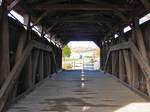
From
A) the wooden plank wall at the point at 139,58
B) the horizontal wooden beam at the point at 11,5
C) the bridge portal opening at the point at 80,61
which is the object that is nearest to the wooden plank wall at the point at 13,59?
the horizontal wooden beam at the point at 11,5

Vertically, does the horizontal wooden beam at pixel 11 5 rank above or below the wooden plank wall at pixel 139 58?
above

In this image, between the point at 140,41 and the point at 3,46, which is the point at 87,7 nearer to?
the point at 140,41

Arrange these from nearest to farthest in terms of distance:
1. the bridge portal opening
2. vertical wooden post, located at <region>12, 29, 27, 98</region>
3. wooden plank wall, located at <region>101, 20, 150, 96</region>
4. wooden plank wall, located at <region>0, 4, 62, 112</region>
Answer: wooden plank wall, located at <region>0, 4, 62, 112</region>
vertical wooden post, located at <region>12, 29, 27, 98</region>
wooden plank wall, located at <region>101, 20, 150, 96</region>
the bridge portal opening

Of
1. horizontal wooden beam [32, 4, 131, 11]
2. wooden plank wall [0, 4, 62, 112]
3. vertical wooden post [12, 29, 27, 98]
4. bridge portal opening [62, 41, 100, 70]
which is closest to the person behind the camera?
wooden plank wall [0, 4, 62, 112]

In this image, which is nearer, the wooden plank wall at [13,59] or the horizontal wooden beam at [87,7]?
the wooden plank wall at [13,59]

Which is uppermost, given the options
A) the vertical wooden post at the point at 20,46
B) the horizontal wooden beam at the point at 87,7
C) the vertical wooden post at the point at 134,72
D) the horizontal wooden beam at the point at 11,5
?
the horizontal wooden beam at the point at 87,7

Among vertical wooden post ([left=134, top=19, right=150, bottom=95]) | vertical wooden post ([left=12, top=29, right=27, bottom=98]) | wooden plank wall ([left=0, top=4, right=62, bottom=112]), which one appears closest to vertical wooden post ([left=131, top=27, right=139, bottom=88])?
vertical wooden post ([left=134, top=19, right=150, bottom=95])

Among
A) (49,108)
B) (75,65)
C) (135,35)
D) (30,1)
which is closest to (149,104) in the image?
(49,108)

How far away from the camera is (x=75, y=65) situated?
123ft

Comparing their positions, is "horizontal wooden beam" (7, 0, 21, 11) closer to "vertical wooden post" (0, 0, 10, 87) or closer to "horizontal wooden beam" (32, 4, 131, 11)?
"vertical wooden post" (0, 0, 10, 87)

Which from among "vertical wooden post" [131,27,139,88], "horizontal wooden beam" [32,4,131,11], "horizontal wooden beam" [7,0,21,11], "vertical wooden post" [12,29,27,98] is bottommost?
"vertical wooden post" [131,27,139,88]

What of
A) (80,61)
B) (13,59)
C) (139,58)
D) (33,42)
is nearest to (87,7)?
(33,42)

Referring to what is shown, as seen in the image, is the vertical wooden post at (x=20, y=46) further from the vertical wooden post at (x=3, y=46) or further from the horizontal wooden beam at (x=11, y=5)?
the horizontal wooden beam at (x=11, y=5)

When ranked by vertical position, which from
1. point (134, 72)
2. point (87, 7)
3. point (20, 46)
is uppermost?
point (87, 7)
